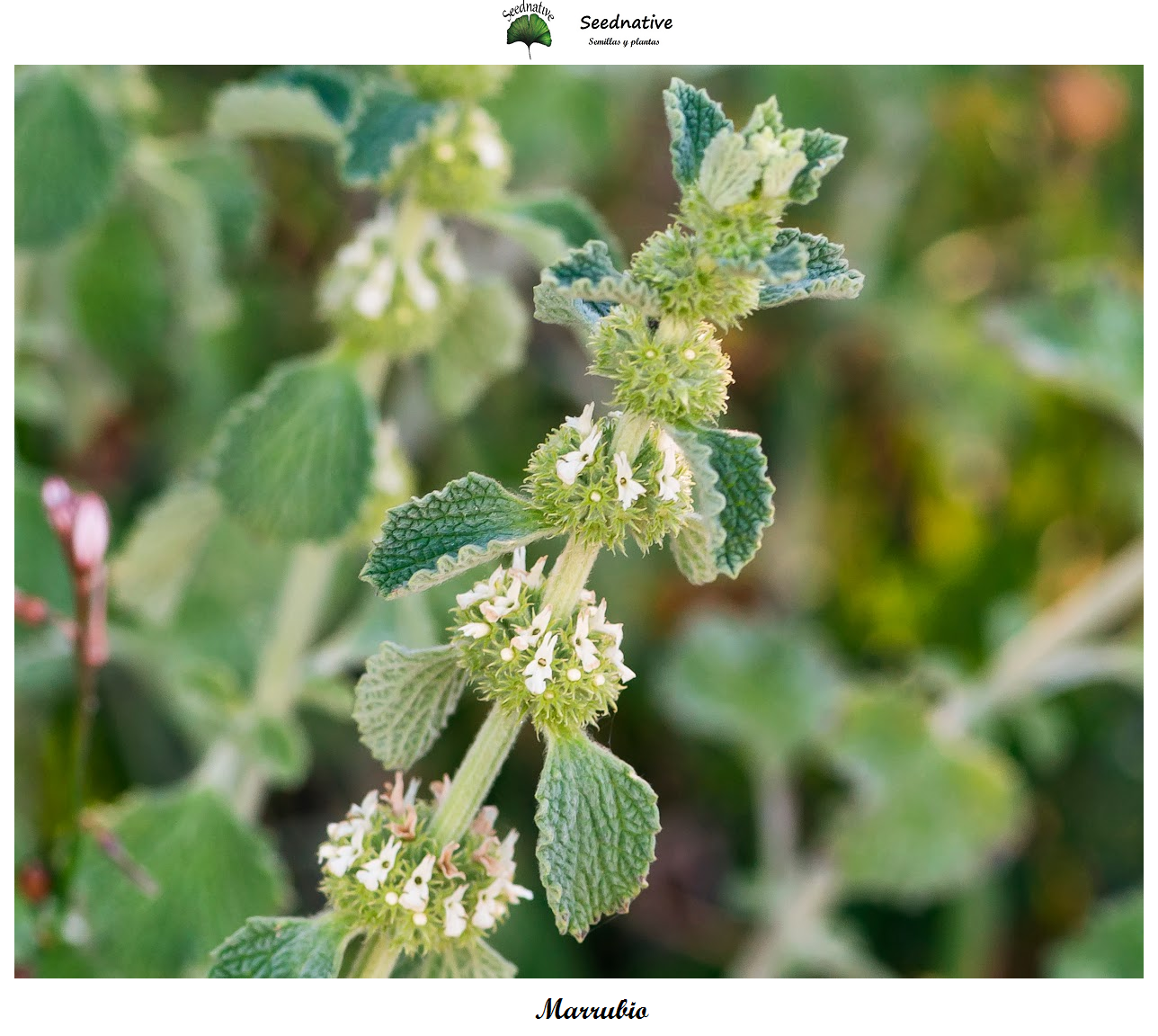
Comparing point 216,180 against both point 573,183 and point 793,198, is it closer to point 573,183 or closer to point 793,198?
point 573,183

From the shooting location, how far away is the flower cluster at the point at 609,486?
861mm

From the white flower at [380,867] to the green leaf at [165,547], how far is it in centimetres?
53

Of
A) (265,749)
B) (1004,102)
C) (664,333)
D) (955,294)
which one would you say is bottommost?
(265,749)

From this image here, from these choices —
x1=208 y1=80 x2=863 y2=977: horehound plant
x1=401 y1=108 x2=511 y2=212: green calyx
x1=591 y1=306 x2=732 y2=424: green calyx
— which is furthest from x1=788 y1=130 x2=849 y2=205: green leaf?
x1=401 y1=108 x2=511 y2=212: green calyx

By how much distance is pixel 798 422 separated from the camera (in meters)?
2.52

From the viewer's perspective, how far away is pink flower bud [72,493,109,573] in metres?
1.10

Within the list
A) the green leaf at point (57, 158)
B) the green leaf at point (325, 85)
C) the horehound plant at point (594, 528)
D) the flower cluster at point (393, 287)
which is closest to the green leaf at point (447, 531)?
the horehound plant at point (594, 528)

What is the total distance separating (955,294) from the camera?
8.65 ft

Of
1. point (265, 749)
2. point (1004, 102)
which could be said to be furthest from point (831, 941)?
point (1004, 102)

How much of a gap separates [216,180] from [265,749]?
2.71 ft

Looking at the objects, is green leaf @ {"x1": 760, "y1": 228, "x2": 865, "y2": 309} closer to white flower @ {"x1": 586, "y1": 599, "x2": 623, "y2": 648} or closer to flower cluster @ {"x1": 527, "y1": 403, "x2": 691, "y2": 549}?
flower cluster @ {"x1": 527, "y1": 403, "x2": 691, "y2": 549}

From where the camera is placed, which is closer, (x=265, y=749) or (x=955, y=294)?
(x=265, y=749)

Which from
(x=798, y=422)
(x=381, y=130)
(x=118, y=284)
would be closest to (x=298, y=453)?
(x=381, y=130)
